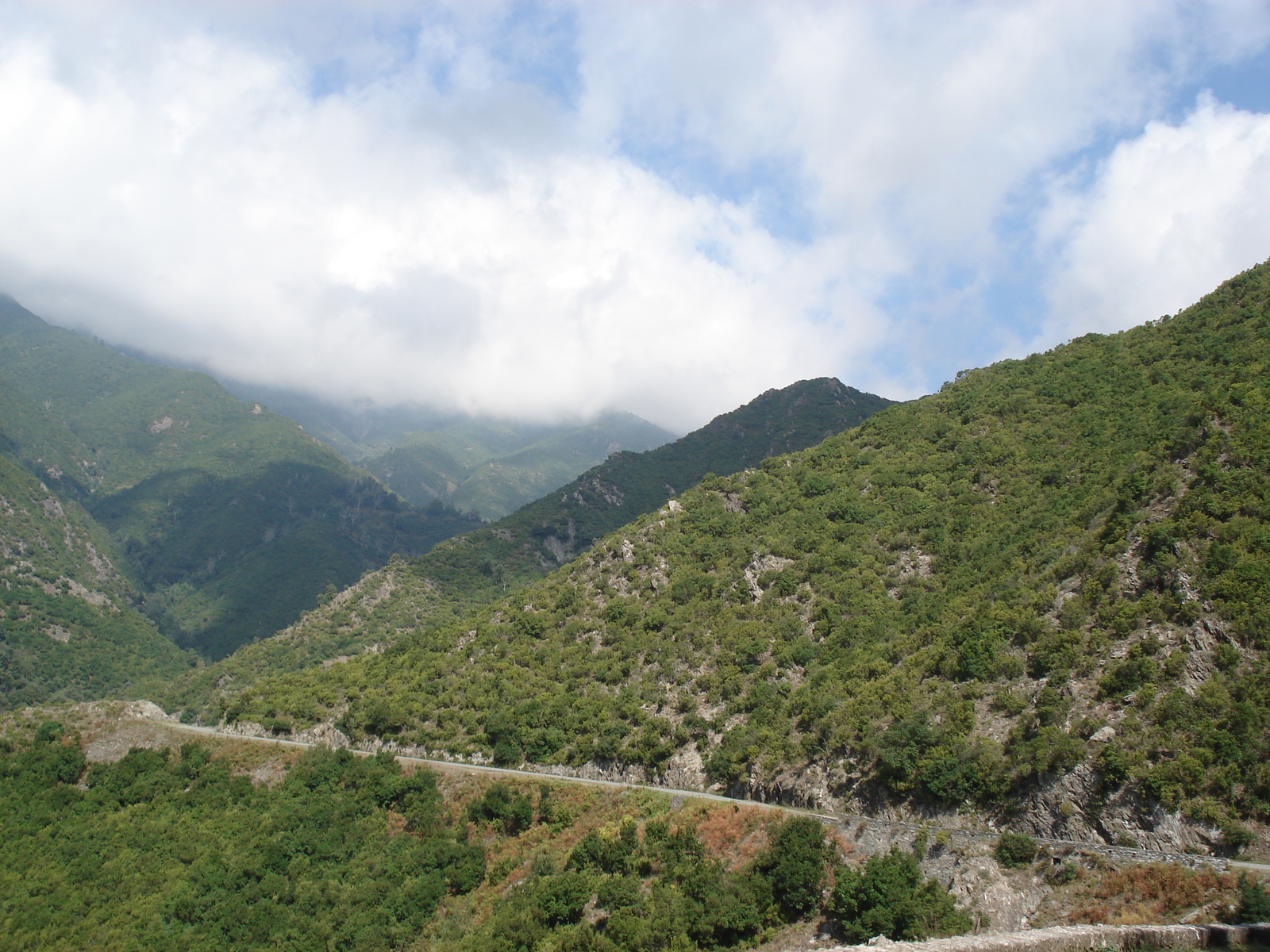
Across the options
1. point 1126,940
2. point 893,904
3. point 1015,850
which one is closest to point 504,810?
point 893,904

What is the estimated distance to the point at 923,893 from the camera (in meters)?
25.3

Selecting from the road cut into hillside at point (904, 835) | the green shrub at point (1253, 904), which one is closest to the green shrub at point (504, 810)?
the road cut into hillside at point (904, 835)

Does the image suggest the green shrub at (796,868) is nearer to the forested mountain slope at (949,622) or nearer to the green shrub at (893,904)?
the green shrub at (893,904)

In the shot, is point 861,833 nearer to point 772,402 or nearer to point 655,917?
point 655,917

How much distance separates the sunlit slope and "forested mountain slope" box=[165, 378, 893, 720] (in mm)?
34521

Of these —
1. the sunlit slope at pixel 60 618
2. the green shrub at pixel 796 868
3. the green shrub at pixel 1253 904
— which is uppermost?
the green shrub at pixel 1253 904

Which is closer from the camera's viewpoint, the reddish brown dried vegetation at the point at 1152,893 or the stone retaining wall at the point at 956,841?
the reddish brown dried vegetation at the point at 1152,893

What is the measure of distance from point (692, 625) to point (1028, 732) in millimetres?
28189

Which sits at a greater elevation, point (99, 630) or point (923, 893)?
point (923, 893)

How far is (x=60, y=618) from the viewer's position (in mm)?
153500

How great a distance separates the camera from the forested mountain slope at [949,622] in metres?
30.4

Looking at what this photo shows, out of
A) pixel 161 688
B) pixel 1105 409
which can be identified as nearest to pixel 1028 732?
pixel 1105 409

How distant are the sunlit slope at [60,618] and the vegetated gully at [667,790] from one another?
9395cm

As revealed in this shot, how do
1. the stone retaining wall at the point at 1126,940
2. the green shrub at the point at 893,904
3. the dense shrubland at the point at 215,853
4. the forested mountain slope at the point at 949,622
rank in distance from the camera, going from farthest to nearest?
1. the dense shrubland at the point at 215,853
2. the forested mountain slope at the point at 949,622
3. the green shrub at the point at 893,904
4. the stone retaining wall at the point at 1126,940
